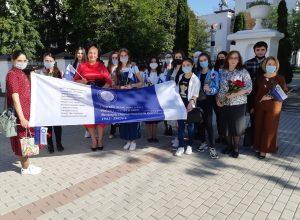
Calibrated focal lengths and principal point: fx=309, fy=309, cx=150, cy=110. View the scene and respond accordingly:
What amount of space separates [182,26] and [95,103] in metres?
16.2

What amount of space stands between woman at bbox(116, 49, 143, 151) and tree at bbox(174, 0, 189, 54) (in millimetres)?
14464

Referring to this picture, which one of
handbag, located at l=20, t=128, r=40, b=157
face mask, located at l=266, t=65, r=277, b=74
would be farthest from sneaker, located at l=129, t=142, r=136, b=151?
face mask, located at l=266, t=65, r=277, b=74

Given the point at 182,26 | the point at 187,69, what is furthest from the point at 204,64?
the point at 182,26

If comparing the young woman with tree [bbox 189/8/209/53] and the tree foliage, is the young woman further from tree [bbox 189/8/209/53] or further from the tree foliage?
tree [bbox 189/8/209/53]

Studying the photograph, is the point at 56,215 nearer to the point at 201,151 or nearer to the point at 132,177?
the point at 132,177

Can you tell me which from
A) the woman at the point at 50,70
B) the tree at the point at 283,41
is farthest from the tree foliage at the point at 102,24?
the woman at the point at 50,70

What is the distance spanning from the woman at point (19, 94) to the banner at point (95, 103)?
0.39 feet

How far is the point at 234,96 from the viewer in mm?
5516

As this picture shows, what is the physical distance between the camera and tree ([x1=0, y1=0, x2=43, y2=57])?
2025 centimetres

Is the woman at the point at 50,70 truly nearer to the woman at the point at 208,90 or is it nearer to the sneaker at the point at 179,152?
the sneaker at the point at 179,152

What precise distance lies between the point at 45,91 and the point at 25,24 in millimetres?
18335

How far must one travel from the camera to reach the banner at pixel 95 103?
5043mm

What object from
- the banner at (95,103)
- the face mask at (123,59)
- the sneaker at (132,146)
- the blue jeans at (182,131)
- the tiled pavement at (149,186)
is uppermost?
the face mask at (123,59)

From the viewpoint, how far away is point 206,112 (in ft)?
19.4
